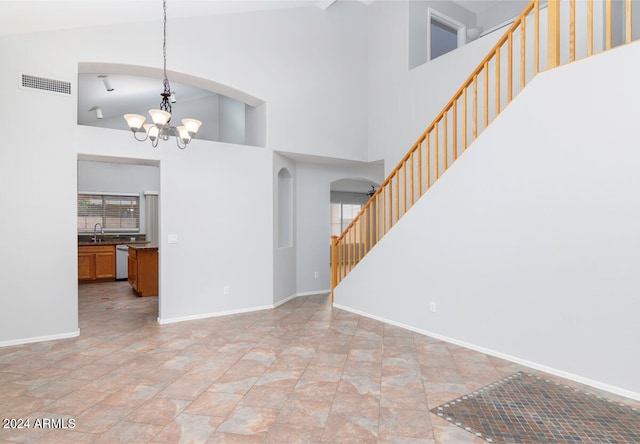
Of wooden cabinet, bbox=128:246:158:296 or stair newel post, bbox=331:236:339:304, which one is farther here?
wooden cabinet, bbox=128:246:158:296

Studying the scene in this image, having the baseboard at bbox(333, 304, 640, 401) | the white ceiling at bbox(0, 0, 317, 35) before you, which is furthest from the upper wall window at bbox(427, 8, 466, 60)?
the baseboard at bbox(333, 304, 640, 401)

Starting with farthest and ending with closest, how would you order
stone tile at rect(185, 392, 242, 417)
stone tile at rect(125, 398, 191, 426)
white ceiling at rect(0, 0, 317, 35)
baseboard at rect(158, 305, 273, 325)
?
baseboard at rect(158, 305, 273, 325) → white ceiling at rect(0, 0, 317, 35) → stone tile at rect(185, 392, 242, 417) → stone tile at rect(125, 398, 191, 426)

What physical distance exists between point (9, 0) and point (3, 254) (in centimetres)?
245

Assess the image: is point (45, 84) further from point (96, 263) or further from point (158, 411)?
point (96, 263)

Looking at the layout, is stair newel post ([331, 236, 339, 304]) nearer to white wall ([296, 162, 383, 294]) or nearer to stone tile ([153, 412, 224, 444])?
white wall ([296, 162, 383, 294])

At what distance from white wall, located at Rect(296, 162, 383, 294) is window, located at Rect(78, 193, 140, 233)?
4.95 m

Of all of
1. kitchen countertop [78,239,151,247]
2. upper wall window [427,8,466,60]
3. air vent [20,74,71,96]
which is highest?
upper wall window [427,8,466,60]

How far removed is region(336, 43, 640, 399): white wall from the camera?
8.87 ft

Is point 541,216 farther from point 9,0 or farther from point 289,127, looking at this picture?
point 9,0

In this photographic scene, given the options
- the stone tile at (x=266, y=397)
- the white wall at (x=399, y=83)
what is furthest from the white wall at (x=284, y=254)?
the stone tile at (x=266, y=397)

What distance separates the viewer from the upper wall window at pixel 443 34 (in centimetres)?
644

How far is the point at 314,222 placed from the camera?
22.1 ft

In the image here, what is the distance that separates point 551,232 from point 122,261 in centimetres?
844

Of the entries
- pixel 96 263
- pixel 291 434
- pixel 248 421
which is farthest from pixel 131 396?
pixel 96 263
